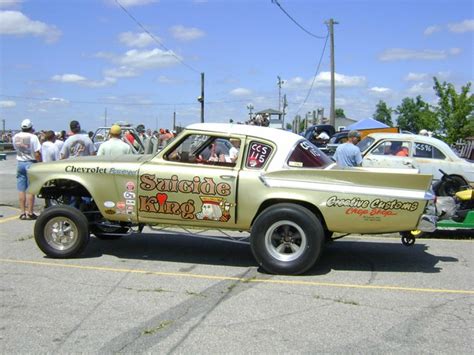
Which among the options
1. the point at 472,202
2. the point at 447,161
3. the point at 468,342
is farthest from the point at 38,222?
the point at 447,161

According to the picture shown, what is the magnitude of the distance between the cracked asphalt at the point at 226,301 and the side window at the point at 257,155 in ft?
4.36

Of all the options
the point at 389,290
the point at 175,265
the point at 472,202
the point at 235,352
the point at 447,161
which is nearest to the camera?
the point at 235,352

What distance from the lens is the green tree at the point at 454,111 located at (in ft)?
93.2

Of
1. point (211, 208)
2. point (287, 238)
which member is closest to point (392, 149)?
point (287, 238)

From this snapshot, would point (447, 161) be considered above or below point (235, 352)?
above

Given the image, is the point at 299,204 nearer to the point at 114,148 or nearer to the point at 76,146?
the point at 114,148

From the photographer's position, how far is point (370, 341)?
4422mm

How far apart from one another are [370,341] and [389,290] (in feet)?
5.24

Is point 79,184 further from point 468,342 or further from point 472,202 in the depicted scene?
point 472,202

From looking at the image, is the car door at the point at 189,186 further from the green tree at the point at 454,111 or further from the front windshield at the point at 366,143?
the green tree at the point at 454,111

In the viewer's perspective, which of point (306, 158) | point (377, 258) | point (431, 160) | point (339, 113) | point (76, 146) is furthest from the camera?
point (339, 113)

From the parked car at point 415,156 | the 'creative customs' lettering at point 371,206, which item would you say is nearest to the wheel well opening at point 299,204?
the 'creative customs' lettering at point 371,206

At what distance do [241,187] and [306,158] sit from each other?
0.97m

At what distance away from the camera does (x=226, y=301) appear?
541cm
